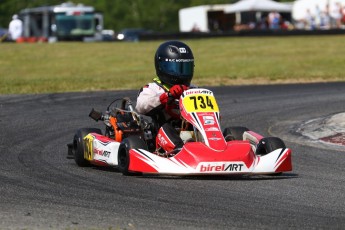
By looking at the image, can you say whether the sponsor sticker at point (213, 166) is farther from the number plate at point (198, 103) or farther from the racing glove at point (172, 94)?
the racing glove at point (172, 94)

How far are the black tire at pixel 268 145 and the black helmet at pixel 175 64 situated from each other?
963mm

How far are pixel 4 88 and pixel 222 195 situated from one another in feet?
45.3

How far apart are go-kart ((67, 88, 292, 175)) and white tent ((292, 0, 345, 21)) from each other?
3253 cm

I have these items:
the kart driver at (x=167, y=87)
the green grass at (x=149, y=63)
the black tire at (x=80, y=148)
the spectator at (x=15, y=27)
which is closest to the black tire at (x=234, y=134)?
the kart driver at (x=167, y=87)

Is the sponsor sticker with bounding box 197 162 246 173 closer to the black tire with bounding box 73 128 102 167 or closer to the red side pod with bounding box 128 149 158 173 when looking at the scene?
the red side pod with bounding box 128 149 158 173

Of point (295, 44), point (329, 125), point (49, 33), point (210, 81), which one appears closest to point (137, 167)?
point (329, 125)

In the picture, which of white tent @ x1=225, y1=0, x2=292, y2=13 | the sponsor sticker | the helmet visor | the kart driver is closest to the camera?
the sponsor sticker

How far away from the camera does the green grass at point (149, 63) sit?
75.0ft

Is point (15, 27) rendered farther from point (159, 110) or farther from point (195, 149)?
point (195, 149)

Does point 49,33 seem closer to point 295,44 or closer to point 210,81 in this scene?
point 295,44

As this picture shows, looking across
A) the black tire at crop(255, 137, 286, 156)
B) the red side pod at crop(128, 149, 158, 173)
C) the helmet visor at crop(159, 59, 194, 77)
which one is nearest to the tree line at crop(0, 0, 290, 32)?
the helmet visor at crop(159, 59, 194, 77)

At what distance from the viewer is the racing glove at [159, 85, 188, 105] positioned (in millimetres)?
9302

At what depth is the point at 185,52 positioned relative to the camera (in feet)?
31.7

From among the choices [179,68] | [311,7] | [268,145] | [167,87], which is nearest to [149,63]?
[311,7]
